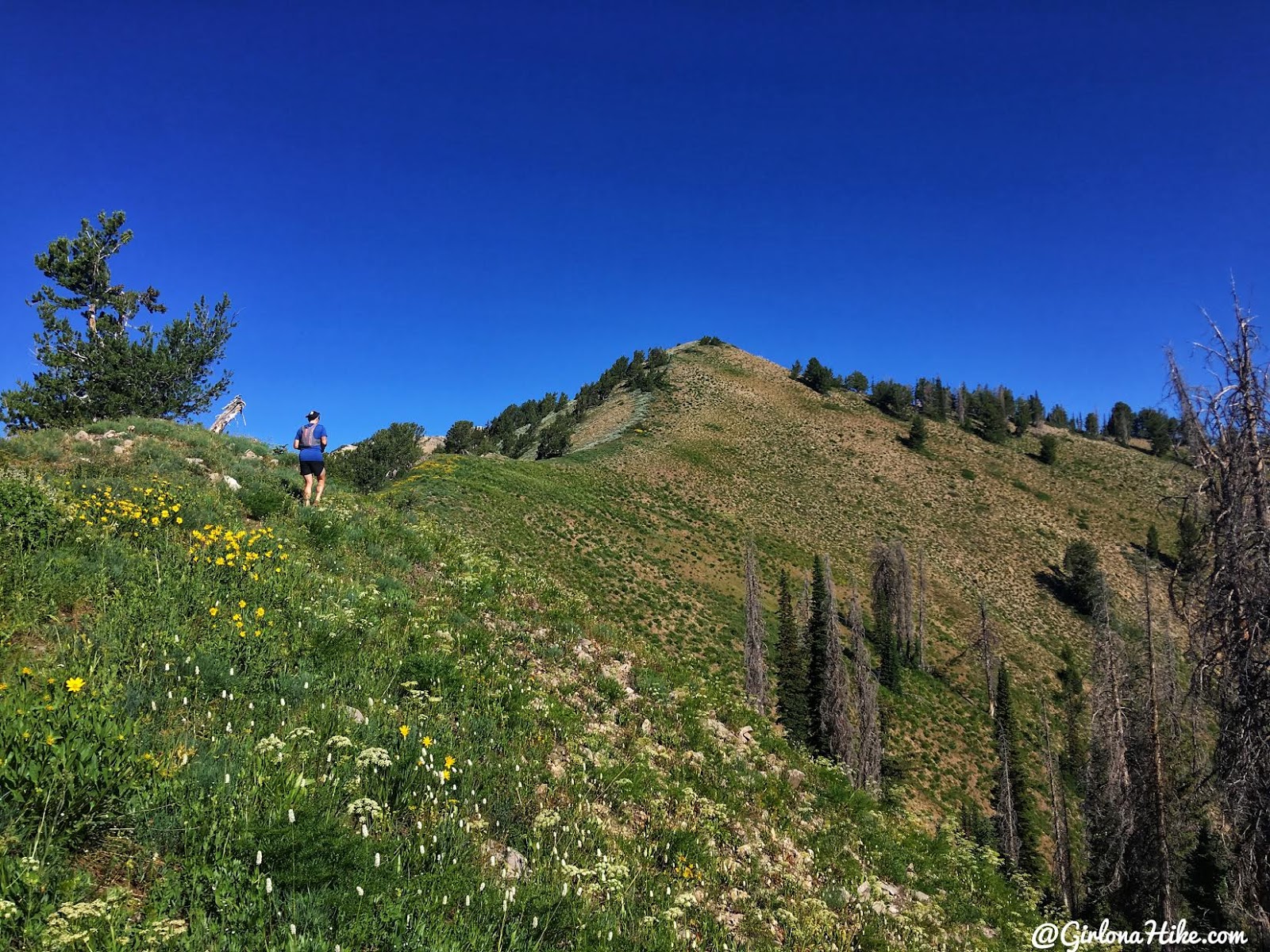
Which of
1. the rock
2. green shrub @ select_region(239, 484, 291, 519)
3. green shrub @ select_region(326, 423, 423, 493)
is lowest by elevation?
the rock

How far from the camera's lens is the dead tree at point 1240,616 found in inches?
288

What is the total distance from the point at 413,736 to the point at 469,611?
4166 mm

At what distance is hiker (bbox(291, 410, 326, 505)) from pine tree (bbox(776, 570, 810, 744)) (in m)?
36.1

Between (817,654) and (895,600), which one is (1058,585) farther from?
(817,654)

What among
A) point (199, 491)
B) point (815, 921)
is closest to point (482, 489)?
point (199, 491)

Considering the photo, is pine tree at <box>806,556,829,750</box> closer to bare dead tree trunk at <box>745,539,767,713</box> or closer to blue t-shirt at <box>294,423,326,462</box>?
bare dead tree trunk at <box>745,539,767,713</box>

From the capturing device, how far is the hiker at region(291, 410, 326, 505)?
12625mm

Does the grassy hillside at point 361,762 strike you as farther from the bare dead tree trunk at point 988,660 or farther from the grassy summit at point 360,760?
the bare dead tree trunk at point 988,660

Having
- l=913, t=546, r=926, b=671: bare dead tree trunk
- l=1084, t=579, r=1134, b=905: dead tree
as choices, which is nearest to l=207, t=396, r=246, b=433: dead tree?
l=1084, t=579, r=1134, b=905: dead tree

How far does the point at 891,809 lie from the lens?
34.2 feet

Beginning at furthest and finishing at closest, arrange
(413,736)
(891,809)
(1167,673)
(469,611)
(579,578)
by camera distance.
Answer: (579,578)
(1167,673)
(891,809)
(469,611)
(413,736)

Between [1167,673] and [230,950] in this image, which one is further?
[1167,673]

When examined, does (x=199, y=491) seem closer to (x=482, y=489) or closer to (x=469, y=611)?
(x=469, y=611)

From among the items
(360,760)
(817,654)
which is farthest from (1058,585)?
(360,760)
